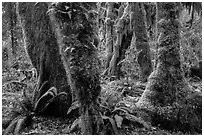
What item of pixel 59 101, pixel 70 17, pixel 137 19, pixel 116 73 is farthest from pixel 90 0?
pixel 116 73

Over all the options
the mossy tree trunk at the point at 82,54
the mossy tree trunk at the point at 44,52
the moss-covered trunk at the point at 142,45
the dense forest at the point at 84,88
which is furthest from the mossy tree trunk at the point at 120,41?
the mossy tree trunk at the point at 82,54

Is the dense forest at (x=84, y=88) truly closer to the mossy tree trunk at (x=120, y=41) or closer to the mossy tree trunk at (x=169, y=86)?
the mossy tree trunk at (x=169, y=86)

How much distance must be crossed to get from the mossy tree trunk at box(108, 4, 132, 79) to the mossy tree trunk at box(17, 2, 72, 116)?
254 inches

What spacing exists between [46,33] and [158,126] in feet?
13.5

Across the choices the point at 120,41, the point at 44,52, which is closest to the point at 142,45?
the point at 120,41

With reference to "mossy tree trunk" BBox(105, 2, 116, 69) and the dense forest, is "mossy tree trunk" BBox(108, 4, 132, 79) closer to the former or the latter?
"mossy tree trunk" BBox(105, 2, 116, 69)

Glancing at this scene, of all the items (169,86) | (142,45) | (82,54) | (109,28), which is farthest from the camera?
(109,28)

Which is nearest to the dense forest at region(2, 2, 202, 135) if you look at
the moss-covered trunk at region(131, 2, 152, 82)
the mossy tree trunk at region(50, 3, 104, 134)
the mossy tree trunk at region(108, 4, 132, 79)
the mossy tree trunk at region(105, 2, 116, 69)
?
the mossy tree trunk at region(50, 3, 104, 134)

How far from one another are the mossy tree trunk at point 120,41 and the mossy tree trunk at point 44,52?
6463 mm

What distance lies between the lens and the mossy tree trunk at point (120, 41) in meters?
12.0

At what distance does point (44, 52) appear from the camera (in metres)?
6.39

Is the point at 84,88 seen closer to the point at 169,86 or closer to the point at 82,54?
the point at 82,54

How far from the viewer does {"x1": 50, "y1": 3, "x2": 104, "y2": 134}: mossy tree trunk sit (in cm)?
433

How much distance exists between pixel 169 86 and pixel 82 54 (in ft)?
10.5
